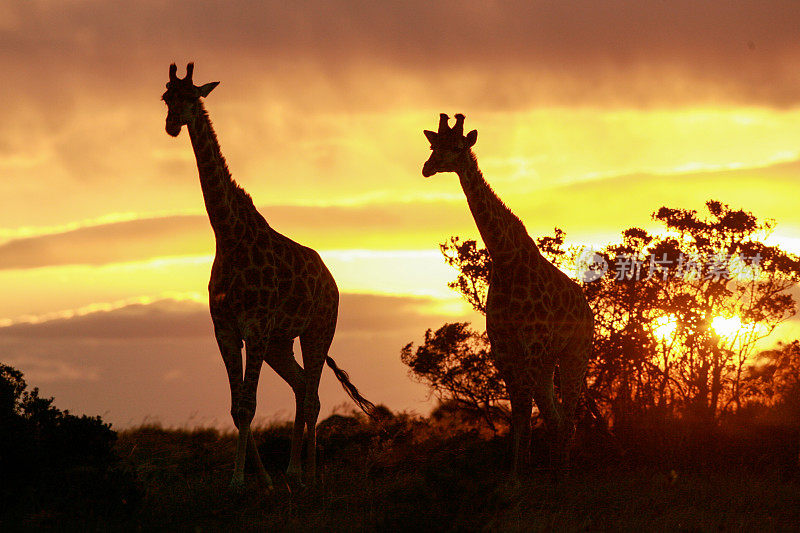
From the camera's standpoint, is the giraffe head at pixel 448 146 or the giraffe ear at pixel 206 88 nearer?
the giraffe ear at pixel 206 88

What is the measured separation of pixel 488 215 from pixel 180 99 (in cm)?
476

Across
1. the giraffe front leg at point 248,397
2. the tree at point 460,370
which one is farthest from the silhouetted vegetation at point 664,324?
the giraffe front leg at point 248,397

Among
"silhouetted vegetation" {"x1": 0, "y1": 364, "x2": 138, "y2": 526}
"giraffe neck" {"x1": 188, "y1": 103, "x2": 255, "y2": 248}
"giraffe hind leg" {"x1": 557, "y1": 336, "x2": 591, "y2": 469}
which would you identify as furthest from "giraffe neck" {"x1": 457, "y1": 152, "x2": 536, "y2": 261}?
"silhouetted vegetation" {"x1": 0, "y1": 364, "x2": 138, "y2": 526}

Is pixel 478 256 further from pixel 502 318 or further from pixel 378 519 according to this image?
pixel 378 519

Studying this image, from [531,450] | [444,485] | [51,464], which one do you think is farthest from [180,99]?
[531,450]

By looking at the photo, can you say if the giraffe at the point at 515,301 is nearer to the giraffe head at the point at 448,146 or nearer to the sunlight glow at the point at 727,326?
the giraffe head at the point at 448,146

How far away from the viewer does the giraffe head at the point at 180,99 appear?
12.9m

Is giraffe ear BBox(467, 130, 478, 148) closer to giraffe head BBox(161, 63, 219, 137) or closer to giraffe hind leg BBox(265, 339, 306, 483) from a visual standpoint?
giraffe head BBox(161, 63, 219, 137)

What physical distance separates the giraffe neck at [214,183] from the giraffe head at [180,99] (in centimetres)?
11

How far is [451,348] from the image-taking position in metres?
20.8

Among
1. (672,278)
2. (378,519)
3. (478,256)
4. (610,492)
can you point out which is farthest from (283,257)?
(672,278)

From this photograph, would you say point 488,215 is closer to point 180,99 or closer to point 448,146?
point 448,146

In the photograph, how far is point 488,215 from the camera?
14461 millimetres

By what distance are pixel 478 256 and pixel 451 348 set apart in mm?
2064
